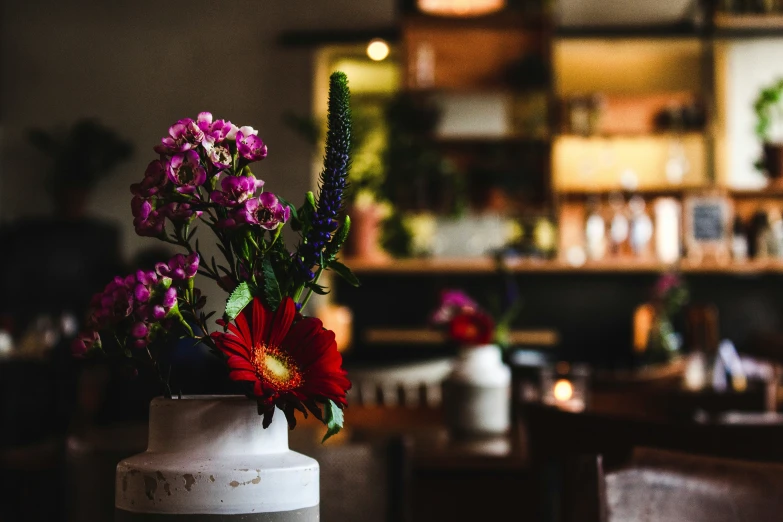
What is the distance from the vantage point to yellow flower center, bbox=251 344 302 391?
0.62 metres

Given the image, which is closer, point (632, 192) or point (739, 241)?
point (739, 241)

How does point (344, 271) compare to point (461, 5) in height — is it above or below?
below

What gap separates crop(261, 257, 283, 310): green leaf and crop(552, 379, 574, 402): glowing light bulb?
1379mm

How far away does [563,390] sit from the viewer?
6.38ft

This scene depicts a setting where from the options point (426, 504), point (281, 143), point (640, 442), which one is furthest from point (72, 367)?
point (640, 442)

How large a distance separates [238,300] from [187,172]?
95 mm

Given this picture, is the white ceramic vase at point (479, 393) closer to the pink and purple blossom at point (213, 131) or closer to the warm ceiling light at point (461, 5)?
the pink and purple blossom at point (213, 131)

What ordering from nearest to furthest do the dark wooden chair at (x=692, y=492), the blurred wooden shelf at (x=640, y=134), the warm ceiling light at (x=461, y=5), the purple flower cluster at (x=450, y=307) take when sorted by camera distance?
the dark wooden chair at (x=692, y=492), the purple flower cluster at (x=450, y=307), the warm ceiling light at (x=461, y=5), the blurred wooden shelf at (x=640, y=134)

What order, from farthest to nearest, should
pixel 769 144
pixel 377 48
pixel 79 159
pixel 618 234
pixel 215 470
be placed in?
pixel 79 159
pixel 377 48
pixel 618 234
pixel 769 144
pixel 215 470

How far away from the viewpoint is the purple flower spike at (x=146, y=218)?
64cm

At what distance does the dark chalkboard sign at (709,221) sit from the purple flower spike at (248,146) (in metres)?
5.55

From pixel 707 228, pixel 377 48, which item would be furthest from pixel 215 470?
pixel 377 48

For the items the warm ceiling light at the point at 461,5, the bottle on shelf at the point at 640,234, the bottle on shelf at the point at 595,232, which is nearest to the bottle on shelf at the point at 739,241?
the bottle on shelf at the point at 640,234

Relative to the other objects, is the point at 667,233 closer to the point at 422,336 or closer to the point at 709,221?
the point at 709,221
